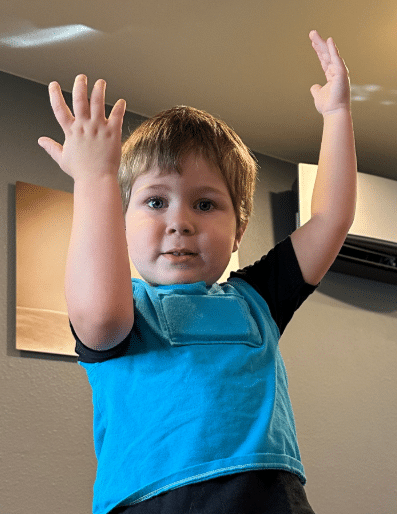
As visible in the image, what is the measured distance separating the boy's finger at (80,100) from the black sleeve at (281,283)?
0.98 ft

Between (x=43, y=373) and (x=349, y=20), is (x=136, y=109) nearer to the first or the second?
(x=349, y=20)

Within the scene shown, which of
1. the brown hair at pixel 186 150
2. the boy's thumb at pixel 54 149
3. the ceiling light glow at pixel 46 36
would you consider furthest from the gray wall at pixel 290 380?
the boy's thumb at pixel 54 149

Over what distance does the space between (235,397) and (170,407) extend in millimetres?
65

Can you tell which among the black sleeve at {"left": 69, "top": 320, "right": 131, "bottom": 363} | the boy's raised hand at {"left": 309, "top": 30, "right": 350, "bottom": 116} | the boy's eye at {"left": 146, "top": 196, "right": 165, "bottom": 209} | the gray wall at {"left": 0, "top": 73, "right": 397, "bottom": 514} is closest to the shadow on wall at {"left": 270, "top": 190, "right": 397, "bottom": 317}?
the gray wall at {"left": 0, "top": 73, "right": 397, "bottom": 514}

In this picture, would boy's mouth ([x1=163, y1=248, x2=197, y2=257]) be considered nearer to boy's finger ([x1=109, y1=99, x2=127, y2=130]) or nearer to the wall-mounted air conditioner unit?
boy's finger ([x1=109, y1=99, x2=127, y2=130])

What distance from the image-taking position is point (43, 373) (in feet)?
5.68

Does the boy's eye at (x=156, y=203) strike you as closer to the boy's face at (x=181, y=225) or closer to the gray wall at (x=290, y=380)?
the boy's face at (x=181, y=225)

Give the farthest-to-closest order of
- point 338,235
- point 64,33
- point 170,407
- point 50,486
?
point 64,33, point 50,486, point 338,235, point 170,407

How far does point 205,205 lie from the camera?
745mm

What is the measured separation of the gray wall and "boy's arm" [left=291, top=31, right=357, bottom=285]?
1.12 metres

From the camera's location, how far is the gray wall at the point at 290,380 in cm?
166

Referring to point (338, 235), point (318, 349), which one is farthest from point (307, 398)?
point (338, 235)

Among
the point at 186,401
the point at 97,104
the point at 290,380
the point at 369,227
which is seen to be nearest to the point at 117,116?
the point at 97,104

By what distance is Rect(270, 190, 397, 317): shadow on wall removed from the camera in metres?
2.47
